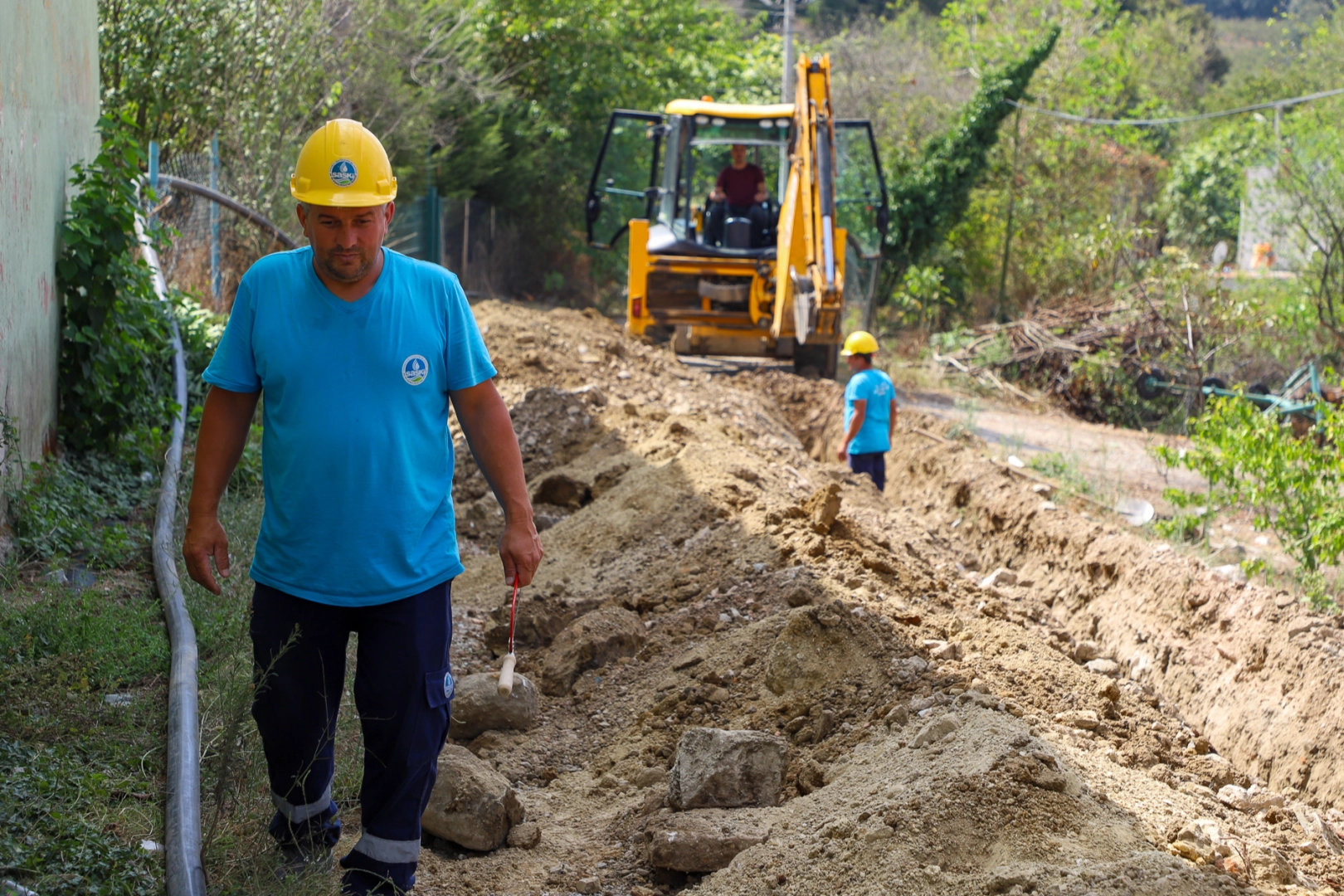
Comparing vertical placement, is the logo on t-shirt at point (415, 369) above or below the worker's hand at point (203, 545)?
above

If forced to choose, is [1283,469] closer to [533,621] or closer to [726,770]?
[533,621]

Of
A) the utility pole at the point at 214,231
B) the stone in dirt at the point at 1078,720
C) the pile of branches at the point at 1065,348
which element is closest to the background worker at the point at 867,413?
the stone in dirt at the point at 1078,720

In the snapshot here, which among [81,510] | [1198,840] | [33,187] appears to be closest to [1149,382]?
[1198,840]

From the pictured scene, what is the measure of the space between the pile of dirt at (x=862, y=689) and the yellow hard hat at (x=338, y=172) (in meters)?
1.98

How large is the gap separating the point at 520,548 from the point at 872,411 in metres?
6.28

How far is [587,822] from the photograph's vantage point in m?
4.06

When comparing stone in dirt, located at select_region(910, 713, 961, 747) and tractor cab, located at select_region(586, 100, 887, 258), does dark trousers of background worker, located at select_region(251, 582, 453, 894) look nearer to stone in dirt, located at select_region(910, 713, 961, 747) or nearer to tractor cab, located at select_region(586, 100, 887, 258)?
stone in dirt, located at select_region(910, 713, 961, 747)

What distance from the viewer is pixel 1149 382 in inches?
575

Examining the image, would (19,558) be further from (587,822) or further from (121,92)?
(121,92)

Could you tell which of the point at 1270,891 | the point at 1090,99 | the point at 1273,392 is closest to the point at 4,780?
the point at 1270,891

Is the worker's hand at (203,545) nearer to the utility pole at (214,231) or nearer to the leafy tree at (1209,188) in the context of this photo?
the utility pole at (214,231)

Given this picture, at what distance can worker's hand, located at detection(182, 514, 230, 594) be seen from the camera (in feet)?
10.1

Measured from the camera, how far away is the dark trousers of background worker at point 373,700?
3.06 metres


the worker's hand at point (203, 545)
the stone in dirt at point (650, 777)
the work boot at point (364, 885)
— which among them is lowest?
the stone in dirt at point (650, 777)
